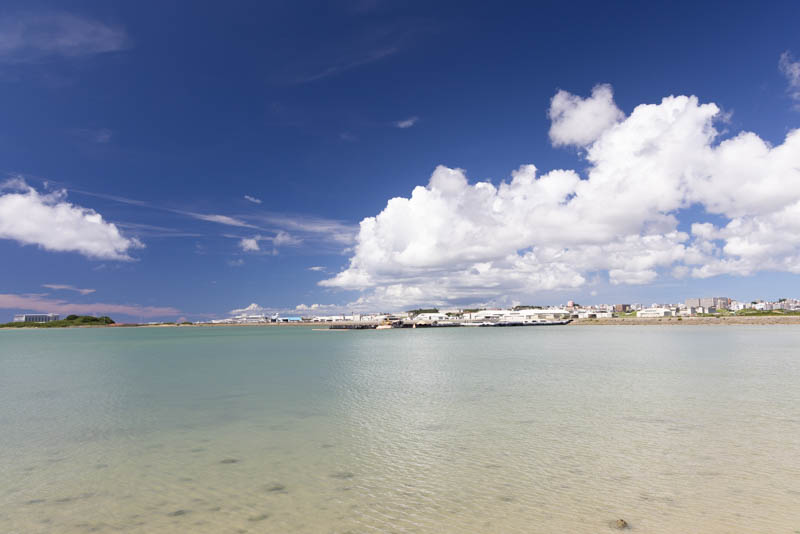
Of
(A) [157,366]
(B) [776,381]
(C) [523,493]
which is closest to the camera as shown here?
(C) [523,493]

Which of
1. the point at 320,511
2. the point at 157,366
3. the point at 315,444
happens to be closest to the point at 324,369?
the point at 157,366

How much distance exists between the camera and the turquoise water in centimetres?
936

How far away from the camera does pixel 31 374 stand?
125 feet

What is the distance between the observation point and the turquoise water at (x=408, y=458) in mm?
9359

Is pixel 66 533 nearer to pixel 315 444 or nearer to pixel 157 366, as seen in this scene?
pixel 315 444

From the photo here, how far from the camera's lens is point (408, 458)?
1344cm

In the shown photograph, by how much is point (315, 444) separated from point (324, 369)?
24902 millimetres

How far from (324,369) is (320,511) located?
30425mm

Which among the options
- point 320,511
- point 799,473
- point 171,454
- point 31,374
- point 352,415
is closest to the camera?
point 320,511

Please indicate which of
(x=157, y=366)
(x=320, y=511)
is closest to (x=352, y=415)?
(x=320, y=511)

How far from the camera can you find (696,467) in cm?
1200

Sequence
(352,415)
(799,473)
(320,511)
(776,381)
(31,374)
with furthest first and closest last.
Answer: (31,374) → (776,381) → (352,415) → (799,473) → (320,511)

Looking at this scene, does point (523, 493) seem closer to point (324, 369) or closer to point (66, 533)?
point (66, 533)

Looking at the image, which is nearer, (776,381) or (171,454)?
(171,454)
